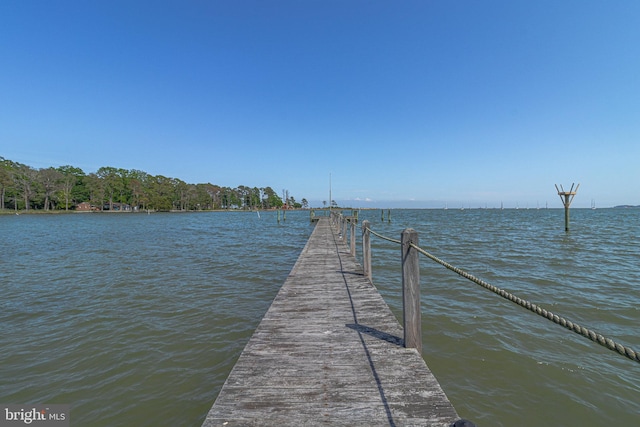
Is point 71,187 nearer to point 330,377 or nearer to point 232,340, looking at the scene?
point 232,340

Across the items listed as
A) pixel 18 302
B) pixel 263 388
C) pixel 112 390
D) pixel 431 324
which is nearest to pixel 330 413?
pixel 263 388

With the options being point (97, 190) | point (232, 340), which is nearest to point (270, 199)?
point (97, 190)

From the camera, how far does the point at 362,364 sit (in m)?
2.99

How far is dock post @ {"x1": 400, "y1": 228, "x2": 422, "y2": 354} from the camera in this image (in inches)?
125

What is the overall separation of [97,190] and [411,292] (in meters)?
104

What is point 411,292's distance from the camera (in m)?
3.19

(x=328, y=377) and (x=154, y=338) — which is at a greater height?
(x=328, y=377)

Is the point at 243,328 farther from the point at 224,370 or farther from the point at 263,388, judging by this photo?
the point at 263,388

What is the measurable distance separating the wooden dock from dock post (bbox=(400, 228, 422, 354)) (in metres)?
0.16

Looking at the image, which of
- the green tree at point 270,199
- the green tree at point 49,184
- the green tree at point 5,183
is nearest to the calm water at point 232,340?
the green tree at point 5,183

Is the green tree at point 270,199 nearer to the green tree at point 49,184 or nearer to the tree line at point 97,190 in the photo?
the tree line at point 97,190

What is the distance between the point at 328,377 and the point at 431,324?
3.47m

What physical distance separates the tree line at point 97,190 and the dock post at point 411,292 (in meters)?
73.9

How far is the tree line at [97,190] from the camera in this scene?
7212 centimetres
